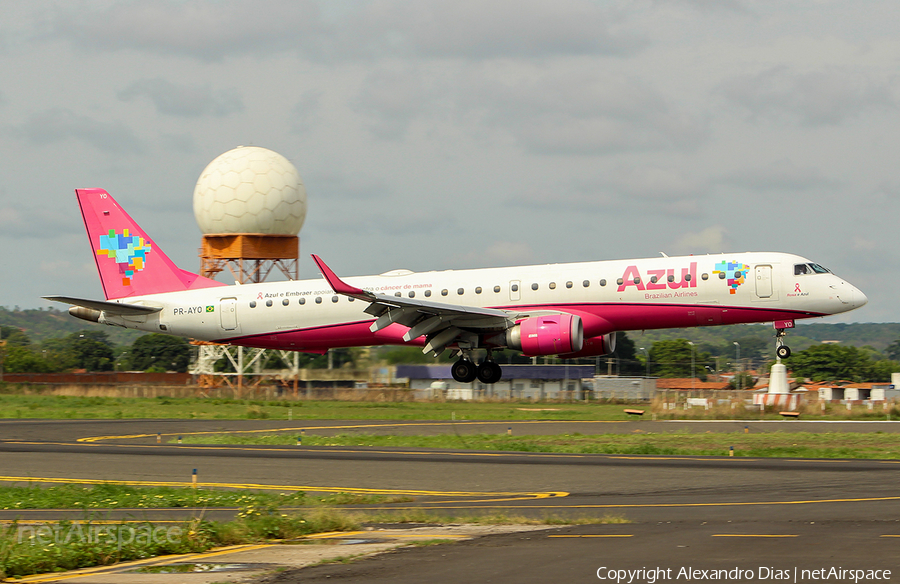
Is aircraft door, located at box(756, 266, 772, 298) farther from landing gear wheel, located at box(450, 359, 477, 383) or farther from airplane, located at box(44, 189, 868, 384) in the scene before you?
landing gear wheel, located at box(450, 359, 477, 383)

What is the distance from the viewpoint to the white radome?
6231 cm

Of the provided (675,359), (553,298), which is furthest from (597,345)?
(675,359)

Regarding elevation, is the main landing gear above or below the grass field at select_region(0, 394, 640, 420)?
above

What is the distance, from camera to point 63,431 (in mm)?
36125

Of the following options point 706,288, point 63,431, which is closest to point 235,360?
point 63,431

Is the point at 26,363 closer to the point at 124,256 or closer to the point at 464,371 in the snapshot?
the point at 124,256

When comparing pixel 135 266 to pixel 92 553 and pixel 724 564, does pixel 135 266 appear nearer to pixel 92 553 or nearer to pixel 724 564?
pixel 92 553

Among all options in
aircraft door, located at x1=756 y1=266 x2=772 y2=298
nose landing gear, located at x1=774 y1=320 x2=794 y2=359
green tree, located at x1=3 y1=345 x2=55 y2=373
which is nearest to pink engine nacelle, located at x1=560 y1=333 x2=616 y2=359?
aircraft door, located at x1=756 y1=266 x2=772 y2=298

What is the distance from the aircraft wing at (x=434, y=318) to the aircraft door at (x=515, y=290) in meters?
0.67

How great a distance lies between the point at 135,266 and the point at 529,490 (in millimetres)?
27351

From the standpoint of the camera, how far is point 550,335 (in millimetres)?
33844

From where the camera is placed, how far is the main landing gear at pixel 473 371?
37531 mm

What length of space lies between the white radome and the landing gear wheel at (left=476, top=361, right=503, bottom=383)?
95.2ft

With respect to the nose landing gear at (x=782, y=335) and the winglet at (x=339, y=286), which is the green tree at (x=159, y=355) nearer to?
the winglet at (x=339, y=286)
